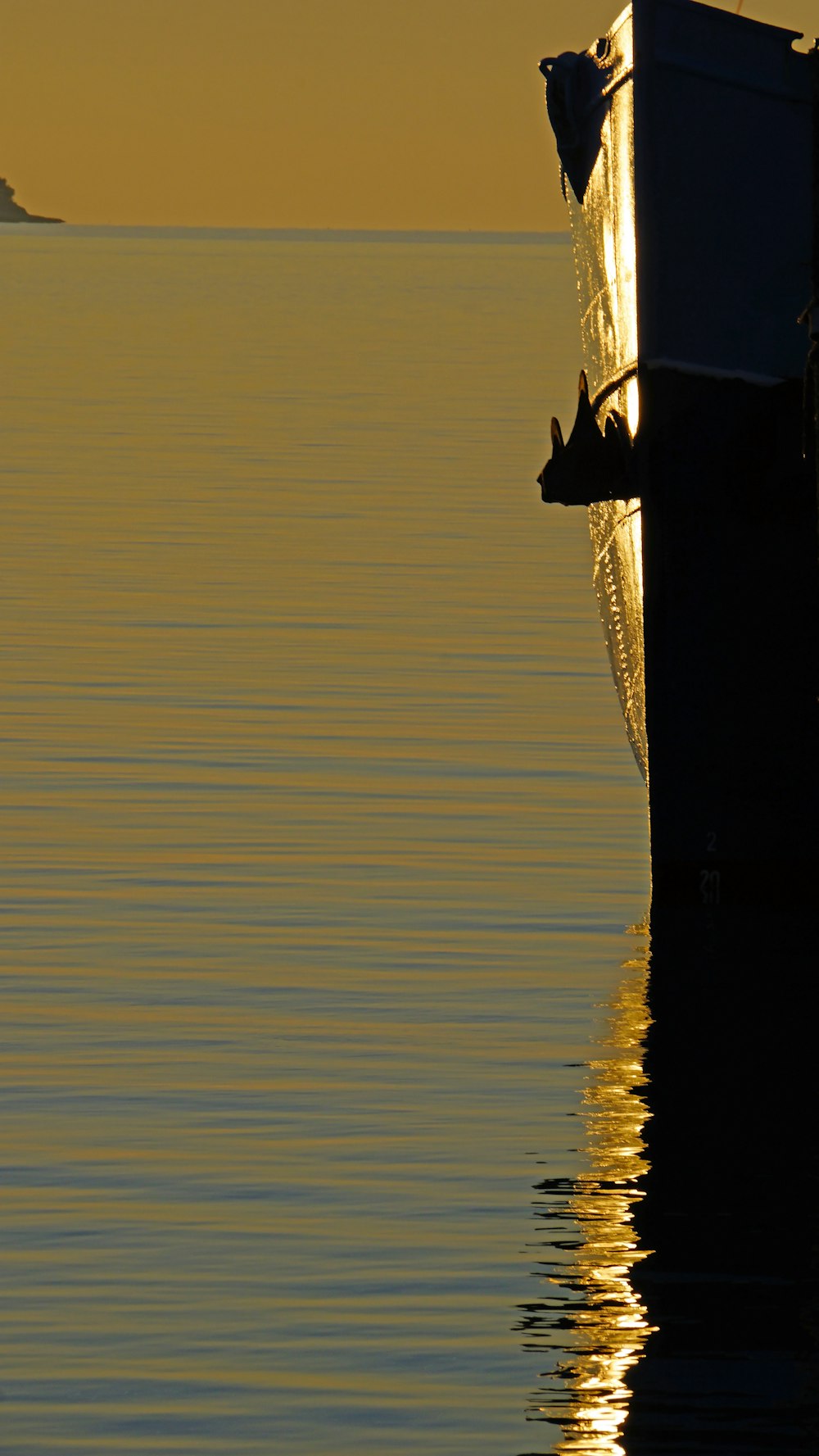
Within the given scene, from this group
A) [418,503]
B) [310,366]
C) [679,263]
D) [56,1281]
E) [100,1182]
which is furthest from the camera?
[310,366]

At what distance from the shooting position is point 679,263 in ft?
52.4

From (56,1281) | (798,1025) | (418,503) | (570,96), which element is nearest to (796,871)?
(798,1025)

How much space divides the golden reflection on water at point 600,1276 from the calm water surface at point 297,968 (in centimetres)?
8

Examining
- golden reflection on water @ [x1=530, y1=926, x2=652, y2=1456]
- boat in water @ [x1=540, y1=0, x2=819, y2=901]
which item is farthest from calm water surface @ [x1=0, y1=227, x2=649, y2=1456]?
boat in water @ [x1=540, y1=0, x2=819, y2=901]

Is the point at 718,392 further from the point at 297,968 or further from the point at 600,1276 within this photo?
the point at 600,1276

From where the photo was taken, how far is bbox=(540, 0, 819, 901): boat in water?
15.9m

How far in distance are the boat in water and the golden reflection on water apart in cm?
355

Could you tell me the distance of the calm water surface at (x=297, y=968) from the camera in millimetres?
8984

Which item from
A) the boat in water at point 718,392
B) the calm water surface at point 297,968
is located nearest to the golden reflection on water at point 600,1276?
the calm water surface at point 297,968

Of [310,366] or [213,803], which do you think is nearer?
[213,803]

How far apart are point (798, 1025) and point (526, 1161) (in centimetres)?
280

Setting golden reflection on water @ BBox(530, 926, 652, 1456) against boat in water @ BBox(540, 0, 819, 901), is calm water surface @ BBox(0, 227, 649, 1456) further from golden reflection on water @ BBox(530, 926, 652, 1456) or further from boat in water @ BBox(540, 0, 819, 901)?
boat in water @ BBox(540, 0, 819, 901)

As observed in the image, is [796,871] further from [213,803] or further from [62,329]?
[62,329]

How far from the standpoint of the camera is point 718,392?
630 inches
